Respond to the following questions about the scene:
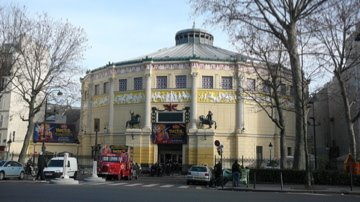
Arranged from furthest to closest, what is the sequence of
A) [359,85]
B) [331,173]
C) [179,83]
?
[179,83], [359,85], [331,173]

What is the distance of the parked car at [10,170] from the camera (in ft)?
106

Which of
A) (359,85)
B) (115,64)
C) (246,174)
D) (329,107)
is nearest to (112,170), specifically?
(246,174)

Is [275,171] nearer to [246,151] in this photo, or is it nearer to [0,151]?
[246,151]

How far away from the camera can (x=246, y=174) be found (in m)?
29.9

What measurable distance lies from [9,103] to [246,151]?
35305mm

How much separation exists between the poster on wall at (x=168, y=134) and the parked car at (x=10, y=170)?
21.1 m

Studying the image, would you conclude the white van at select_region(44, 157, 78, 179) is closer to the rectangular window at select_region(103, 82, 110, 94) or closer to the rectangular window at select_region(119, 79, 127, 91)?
the rectangular window at select_region(119, 79, 127, 91)

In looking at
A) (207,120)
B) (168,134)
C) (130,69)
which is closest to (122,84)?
(130,69)

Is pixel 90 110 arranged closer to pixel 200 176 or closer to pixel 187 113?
pixel 187 113

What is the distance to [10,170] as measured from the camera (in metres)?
33.1

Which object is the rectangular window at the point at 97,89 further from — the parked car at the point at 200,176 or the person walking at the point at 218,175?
the person walking at the point at 218,175

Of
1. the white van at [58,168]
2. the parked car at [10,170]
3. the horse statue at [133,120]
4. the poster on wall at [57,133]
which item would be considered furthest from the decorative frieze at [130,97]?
the parked car at [10,170]

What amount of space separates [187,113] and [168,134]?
3321 mm

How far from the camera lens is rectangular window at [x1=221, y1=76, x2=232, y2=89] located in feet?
179
